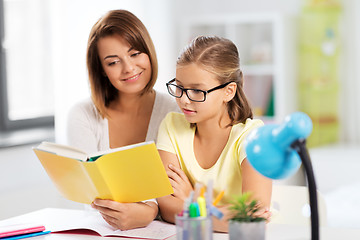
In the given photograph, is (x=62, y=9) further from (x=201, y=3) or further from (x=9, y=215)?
(x=201, y=3)

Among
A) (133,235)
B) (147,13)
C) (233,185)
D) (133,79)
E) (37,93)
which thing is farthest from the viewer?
(147,13)

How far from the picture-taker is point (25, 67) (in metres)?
3.12

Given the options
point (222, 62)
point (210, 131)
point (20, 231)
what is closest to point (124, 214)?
point (20, 231)

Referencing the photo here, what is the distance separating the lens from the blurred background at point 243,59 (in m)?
2.92

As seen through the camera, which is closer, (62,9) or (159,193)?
(159,193)

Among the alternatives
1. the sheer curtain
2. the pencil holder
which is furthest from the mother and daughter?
the sheer curtain

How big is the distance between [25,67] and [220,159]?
188 cm

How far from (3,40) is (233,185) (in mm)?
1800

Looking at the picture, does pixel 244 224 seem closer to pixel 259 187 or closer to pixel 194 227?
pixel 194 227

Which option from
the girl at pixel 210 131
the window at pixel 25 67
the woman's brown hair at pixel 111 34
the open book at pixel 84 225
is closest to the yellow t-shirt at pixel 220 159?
the girl at pixel 210 131

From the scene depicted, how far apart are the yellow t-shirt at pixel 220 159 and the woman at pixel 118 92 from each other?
0.89 feet

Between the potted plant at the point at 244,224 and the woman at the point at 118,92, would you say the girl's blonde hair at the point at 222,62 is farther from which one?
the potted plant at the point at 244,224

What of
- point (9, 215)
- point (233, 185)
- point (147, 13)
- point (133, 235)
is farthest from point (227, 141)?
point (147, 13)

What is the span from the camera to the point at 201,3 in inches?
171
